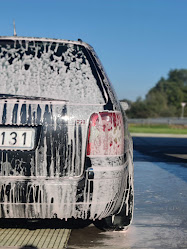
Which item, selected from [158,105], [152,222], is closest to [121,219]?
[152,222]

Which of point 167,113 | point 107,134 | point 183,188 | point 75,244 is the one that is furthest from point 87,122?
point 167,113

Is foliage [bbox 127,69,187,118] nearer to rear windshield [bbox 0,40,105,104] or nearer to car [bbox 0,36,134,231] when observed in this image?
rear windshield [bbox 0,40,105,104]

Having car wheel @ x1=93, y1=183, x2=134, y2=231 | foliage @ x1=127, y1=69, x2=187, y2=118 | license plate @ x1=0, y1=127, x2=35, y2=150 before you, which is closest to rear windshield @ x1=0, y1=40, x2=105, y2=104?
license plate @ x1=0, y1=127, x2=35, y2=150

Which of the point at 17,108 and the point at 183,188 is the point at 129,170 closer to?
the point at 17,108

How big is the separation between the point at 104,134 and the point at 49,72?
2.11 ft

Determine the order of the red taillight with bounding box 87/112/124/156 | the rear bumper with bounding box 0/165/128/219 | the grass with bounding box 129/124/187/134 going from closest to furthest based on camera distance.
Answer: the rear bumper with bounding box 0/165/128/219 → the red taillight with bounding box 87/112/124/156 → the grass with bounding box 129/124/187/134

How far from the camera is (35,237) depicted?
4441mm

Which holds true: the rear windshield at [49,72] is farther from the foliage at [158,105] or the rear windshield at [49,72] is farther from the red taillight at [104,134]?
the foliage at [158,105]

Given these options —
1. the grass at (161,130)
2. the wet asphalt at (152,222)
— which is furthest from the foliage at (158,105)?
the wet asphalt at (152,222)

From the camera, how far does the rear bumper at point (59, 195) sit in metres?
3.59

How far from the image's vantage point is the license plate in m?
3.62

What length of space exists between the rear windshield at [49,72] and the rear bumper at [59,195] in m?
0.58

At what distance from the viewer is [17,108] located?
12.1 feet

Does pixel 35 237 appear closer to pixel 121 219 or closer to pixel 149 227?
pixel 121 219
